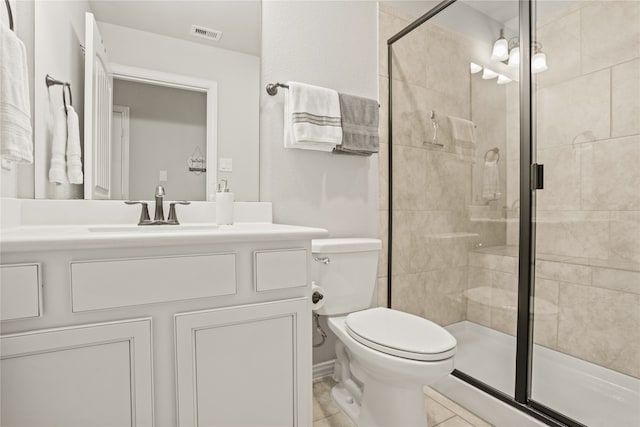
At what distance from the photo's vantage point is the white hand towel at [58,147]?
1.14 metres

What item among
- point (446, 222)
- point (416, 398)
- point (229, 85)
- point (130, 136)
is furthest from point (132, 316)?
point (446, 222)

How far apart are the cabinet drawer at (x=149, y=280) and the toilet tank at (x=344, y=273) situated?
1.89ft

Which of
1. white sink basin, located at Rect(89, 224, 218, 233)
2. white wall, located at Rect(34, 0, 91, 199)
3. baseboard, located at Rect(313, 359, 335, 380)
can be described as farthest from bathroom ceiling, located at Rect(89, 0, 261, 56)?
baseboard, located at Rect(313, 359, 335, 380)

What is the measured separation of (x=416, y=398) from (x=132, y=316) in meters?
0.99

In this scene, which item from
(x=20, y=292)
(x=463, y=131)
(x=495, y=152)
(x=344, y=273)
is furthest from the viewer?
(x=463, y=131)

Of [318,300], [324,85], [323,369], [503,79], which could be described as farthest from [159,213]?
[503,79]

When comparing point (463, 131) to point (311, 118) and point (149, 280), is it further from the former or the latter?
point (149, 280)

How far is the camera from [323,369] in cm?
174

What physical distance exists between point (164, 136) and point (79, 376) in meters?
0.94

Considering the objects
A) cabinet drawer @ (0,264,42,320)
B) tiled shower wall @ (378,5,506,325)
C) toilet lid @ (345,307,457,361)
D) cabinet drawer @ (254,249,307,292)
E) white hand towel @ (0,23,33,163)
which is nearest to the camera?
cabinet drawer @ (0,264,42,320)

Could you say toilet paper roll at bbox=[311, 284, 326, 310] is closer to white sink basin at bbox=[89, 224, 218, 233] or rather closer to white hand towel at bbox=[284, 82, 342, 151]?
white sink basin at bbox=[89, 224, 218, 233]

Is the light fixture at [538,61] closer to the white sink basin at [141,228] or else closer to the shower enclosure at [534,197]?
the shower enclosure at [534,197]

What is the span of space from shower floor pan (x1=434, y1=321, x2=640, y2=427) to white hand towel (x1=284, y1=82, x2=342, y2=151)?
4.05 feet

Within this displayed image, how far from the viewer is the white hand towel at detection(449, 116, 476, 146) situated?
1.68 meters
